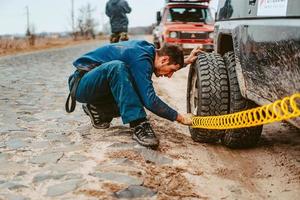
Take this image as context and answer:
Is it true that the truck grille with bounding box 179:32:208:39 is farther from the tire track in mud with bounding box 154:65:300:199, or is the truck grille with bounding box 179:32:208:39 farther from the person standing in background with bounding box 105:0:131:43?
the tire track in mud with bounding box 154:65:300:199

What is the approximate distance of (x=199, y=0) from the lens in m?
13.6

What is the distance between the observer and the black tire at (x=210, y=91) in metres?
3.66

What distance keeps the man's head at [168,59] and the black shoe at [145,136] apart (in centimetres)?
50

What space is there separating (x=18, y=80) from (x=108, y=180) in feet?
19.5

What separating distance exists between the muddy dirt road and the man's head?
25.9 inches

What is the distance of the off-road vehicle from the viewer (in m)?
2.51

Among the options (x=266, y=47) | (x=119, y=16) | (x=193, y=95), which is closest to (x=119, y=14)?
(x=119, y=16)

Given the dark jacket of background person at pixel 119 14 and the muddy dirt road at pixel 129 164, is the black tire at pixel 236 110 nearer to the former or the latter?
the muddy dirt road at pixel 129 164

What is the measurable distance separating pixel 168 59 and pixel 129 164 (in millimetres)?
988

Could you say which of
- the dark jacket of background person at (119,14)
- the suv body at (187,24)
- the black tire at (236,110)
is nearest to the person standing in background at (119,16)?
the dark jacket of background person at (119,14)

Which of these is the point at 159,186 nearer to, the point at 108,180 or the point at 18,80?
the point at 108,180

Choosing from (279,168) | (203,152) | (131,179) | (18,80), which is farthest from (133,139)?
(18,80)

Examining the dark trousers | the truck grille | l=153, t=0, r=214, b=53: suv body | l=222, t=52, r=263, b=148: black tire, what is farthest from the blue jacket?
the truck grille

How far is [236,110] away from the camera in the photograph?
3.57m
